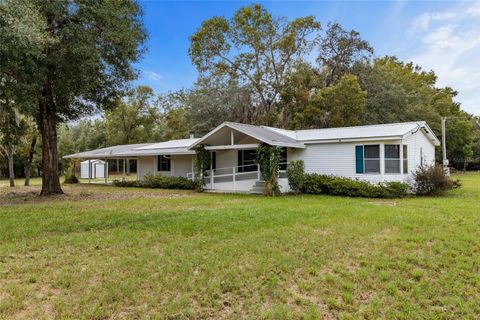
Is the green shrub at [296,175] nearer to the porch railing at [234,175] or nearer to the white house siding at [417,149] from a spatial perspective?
the porch railing at [234,175]

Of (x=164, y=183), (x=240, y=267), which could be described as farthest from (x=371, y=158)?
(x=164, y=183)

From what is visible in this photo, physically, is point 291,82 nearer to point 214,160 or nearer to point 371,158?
point 214,160

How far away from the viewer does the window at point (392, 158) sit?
14.1m

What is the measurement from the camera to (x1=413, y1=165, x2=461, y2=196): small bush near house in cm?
1354

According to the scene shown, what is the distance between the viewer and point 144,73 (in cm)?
1528

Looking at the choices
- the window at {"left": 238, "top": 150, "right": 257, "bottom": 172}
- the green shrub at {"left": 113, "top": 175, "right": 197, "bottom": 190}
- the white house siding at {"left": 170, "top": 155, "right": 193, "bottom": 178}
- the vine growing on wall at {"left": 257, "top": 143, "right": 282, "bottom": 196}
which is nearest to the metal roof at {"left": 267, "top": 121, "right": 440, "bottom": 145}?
the window at {"left": 238, "top": 150, "right": 257, "bottom": 172}

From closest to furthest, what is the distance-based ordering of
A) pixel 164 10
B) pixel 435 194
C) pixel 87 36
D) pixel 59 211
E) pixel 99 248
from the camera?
pixel 99 248 → pixel 59 211 → pixel 87 36 → pixel 435 194 → pixel 164 10

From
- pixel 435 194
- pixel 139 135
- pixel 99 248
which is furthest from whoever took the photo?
pixel 139 135

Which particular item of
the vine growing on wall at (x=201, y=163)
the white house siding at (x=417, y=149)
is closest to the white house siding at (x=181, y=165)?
the vine growing on wall at (x=201, y=163)

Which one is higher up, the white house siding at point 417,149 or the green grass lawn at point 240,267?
the white house siding at point 417,149

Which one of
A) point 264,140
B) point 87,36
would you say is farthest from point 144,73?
point 264,140

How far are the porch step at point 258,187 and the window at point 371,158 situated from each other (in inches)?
191

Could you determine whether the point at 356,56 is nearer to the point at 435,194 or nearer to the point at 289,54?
the point at 289,54

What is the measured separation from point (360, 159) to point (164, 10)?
1253cm
